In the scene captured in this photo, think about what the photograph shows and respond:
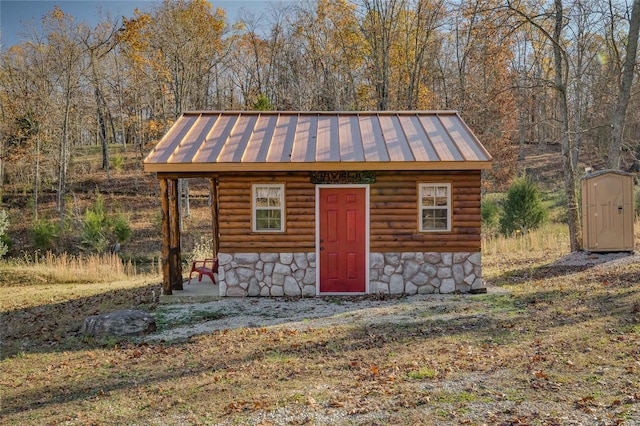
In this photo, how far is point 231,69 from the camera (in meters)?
33.6

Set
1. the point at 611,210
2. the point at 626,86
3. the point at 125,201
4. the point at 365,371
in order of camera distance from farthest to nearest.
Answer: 1. the point at 125,201
2. the point at 626,86
3. the point at 611,210
4. the point at 365,371

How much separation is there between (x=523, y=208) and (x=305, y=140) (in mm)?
10520

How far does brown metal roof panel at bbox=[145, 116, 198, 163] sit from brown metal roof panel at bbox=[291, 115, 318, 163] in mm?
2388

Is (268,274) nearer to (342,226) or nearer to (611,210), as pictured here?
(342,226)

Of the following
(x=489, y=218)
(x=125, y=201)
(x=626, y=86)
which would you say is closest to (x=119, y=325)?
(x=626, y=86)

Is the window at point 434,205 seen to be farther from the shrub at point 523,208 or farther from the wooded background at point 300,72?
the wooded background at point 300,72

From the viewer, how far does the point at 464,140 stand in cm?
1089

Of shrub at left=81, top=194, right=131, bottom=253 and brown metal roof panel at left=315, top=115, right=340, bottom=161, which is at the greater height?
brown metal roof panel at left=315, top=115, right=340, bottom=161

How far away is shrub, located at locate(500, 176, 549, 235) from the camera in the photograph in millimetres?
18297

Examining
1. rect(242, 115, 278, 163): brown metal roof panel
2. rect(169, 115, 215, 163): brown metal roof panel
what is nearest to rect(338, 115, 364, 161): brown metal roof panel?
rect(242, 115, 278, 163): brown metal roof panel

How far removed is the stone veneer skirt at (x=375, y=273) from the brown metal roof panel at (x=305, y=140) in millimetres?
1901

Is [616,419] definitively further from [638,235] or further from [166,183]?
[638,235]

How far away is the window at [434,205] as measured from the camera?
10391 mm

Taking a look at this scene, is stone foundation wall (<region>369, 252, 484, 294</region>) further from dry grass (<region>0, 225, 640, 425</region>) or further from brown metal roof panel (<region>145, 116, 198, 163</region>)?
brown metal roof panel (<region>145, 116, 198, 163</region>)
